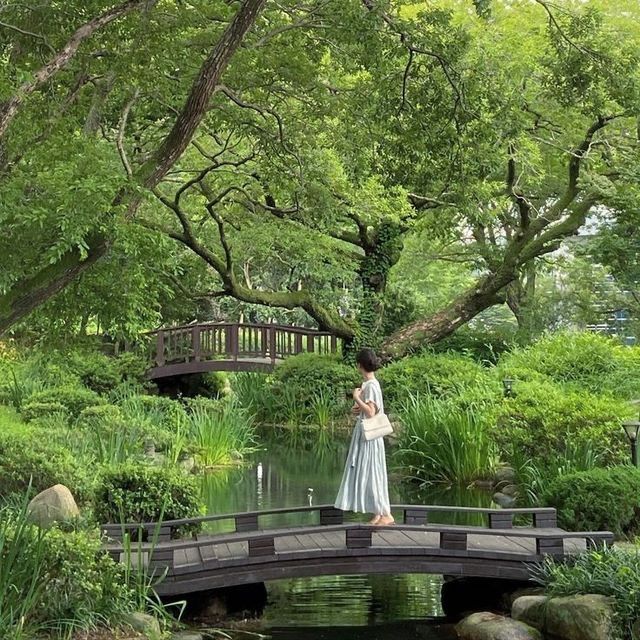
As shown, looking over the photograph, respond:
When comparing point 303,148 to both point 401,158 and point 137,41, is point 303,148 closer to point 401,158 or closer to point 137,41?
point 401,158

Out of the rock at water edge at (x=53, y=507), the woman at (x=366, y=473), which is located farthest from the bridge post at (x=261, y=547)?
the rock at water edge at (x=53, y=507)

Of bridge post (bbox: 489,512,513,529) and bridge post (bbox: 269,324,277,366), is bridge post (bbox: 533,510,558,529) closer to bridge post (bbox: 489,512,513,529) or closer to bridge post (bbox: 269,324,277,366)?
bridge post (bbox: 489,512,513,529)

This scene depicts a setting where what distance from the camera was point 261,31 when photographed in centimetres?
→ 823

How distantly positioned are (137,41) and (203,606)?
14.1 feet

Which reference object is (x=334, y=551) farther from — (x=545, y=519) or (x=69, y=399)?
(x=69, y=399)

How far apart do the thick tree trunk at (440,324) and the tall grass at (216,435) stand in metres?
5.62

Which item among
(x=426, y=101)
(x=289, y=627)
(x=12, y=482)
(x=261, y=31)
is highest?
(x=261, y=31)

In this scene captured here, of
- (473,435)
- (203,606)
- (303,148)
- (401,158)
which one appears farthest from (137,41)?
(473,435)

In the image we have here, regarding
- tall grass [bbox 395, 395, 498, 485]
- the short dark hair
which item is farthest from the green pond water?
the short dark hair

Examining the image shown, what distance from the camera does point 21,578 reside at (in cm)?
487

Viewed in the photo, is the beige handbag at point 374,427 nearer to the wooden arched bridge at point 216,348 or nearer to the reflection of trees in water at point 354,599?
the reflection of trees in water at point 354,599

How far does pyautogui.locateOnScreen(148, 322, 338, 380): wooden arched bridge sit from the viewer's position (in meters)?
19.6

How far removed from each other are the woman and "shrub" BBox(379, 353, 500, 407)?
8.34 meters

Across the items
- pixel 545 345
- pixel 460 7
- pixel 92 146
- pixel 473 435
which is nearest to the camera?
pixel 92 146
